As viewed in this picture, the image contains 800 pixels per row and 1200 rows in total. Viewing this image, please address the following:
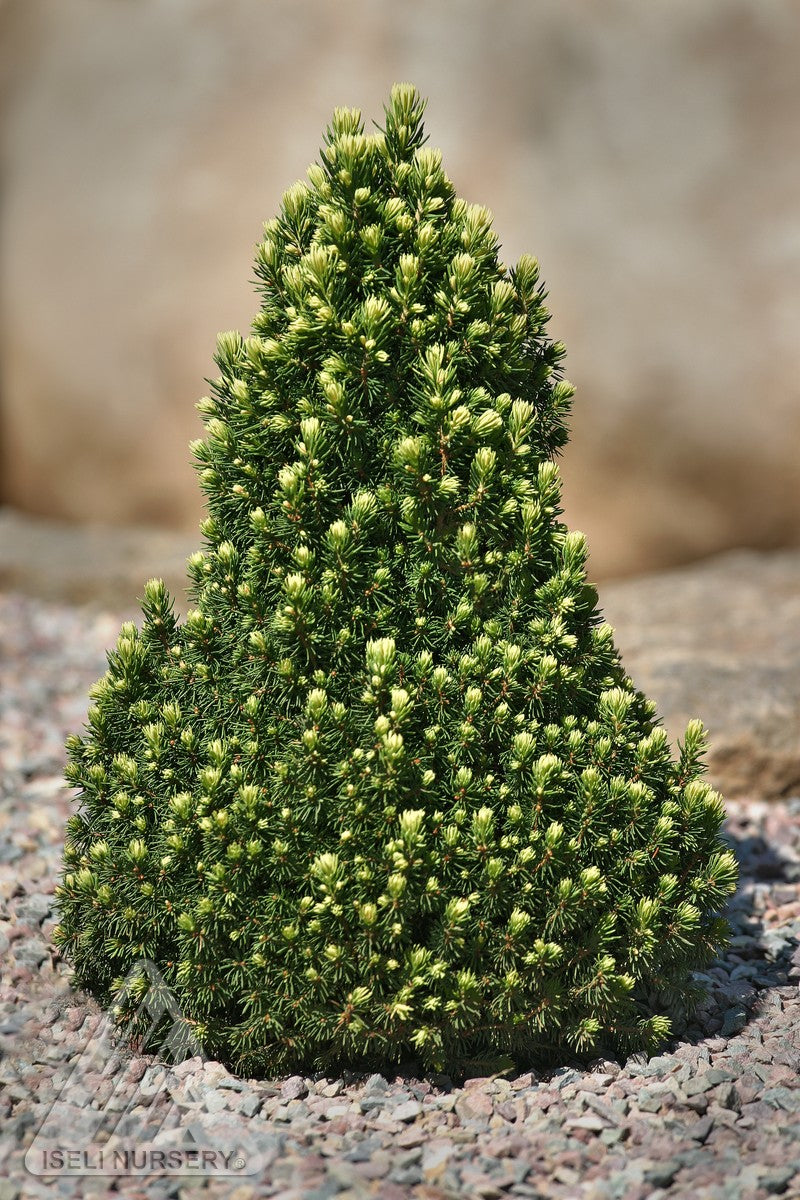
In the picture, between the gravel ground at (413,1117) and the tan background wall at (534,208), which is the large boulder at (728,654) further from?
the gravel ground at (413,1117)

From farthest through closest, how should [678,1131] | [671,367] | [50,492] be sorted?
[50,492] < [671,367] < [678,1131]

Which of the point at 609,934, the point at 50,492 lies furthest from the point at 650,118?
the point at 609,934

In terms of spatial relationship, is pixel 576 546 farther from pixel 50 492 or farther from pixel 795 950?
pixel 50 492

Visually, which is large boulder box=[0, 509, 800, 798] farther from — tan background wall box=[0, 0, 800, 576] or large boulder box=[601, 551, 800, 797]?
tan background wall box=[0, 0, 800, 576]

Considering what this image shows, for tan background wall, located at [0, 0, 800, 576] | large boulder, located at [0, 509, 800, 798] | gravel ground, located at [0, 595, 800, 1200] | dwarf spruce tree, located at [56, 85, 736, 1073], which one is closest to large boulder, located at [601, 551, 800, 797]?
large boulder, located at [0, 509, 800, 798]

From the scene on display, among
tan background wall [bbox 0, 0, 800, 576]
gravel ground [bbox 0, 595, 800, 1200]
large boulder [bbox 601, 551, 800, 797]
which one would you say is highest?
tan background wall [bbox 0, 0, 800, 576]
